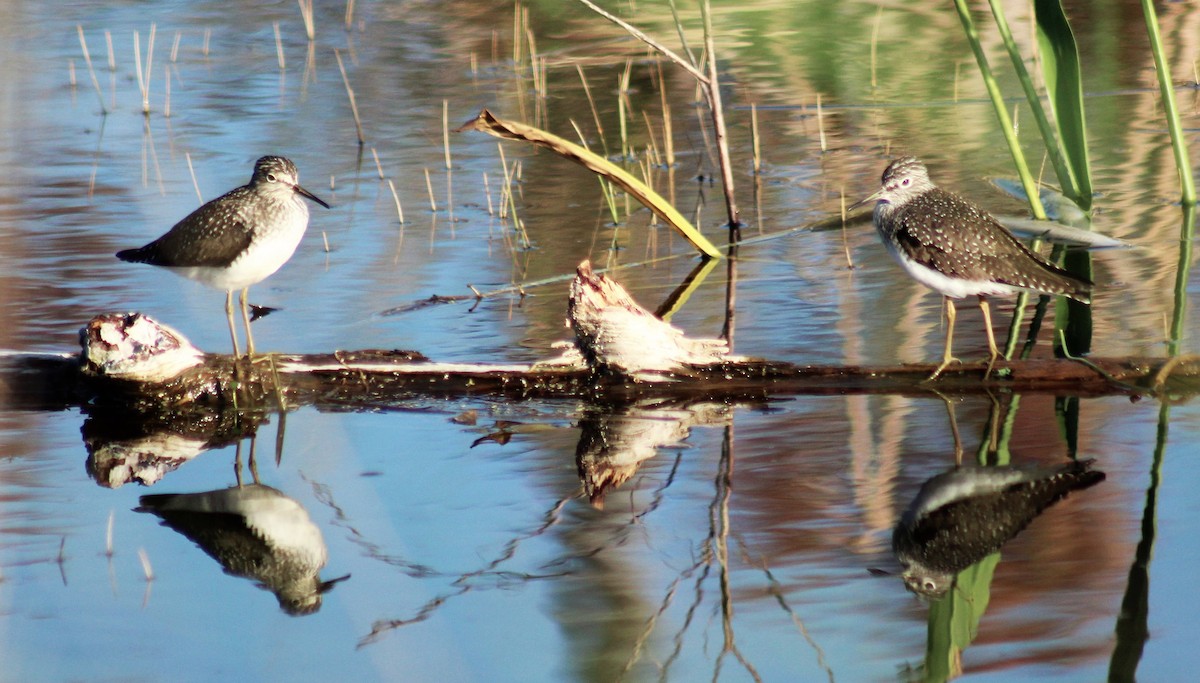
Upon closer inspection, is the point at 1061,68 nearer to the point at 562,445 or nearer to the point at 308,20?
the point at 562,445

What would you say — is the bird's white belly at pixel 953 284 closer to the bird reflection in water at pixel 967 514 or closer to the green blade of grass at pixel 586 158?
the bird reflection in water at pixel 967 514

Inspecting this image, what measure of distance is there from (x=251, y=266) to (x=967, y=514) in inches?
138

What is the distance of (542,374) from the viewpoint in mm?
6613

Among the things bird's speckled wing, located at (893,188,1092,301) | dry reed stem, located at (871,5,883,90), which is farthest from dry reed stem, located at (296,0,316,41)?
bird's speckled wing, located at (893,188,1092,301)

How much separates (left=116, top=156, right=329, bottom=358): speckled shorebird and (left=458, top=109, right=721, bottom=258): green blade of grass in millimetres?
1345

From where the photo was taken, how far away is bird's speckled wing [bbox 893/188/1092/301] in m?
6.53

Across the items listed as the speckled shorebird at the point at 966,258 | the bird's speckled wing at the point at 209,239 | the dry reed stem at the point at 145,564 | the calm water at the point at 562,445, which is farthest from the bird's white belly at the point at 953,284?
the dry reed stem at the point at 145,564

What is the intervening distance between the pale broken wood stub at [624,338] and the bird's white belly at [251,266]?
1.49 meters

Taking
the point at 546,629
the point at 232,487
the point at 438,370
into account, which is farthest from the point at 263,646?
the point at 438,370

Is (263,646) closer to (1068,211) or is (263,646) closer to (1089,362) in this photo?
(1089,362)

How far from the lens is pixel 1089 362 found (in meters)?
6.21

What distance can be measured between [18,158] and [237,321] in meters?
6.05

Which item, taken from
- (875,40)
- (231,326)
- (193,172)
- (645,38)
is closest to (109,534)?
(231,326)

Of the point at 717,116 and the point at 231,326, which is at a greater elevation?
the point at 717,116
